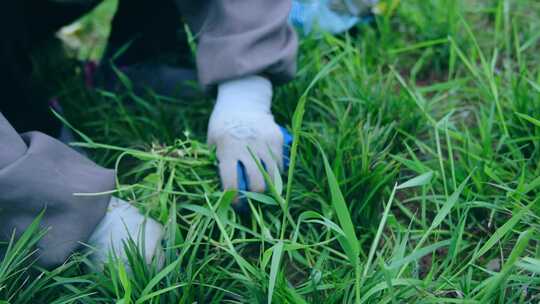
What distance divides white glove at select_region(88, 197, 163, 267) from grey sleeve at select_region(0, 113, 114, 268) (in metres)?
0.03

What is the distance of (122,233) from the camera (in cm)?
100

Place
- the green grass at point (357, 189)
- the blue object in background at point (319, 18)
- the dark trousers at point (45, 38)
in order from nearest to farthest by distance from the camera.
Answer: the green grass at point (357, 189)
the dark trousers at point (45, 38)
the blue object in background at point (319, 18)

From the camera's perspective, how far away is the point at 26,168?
34.8 inches

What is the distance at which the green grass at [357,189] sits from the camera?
2.85 ft

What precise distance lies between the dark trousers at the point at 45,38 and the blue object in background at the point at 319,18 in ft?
0.97

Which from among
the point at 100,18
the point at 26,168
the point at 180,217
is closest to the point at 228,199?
the point at 180,217

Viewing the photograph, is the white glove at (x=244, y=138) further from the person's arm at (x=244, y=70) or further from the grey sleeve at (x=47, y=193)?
the grey sleeve at (x=47, y=193)

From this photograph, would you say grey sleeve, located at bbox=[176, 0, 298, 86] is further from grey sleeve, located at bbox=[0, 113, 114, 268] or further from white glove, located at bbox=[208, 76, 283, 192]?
grey sleeve, located at bbox=[0, 113, 114, 268]

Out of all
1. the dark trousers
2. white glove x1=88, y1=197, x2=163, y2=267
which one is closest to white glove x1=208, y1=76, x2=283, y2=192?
white glove x1=88, y1=197, x2=163, y2=267

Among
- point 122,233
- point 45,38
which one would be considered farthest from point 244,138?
point 45,38

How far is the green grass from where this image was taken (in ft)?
2.85

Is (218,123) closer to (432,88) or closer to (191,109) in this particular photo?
(191,109)

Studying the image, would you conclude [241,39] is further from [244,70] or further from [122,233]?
[122,233]

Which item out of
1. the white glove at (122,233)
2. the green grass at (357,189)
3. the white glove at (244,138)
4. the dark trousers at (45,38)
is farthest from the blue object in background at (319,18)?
the white glove at (122,233)
